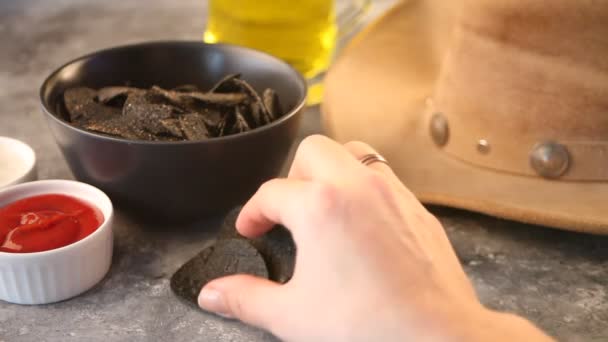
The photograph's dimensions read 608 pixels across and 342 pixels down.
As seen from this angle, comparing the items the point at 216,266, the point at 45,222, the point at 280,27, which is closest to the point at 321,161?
the point at 216,266

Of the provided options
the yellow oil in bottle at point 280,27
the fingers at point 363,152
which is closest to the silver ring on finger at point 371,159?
the fingers at point 363,152

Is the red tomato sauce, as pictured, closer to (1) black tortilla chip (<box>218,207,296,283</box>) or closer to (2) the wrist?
(1) black tortilla chip (<box>218,207,296,283</box>)

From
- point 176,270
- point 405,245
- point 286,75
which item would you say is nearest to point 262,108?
point 286,75

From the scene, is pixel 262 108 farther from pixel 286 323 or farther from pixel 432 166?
pixel 286 323

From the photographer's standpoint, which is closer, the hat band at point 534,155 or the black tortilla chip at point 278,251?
the black tortilla chip at point 278,251

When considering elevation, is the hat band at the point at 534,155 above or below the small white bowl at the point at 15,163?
above

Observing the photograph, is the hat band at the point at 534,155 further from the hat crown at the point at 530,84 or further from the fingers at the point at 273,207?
the fingers at the point at 273,207

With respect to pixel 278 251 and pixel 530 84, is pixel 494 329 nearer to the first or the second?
pixel 278 251
